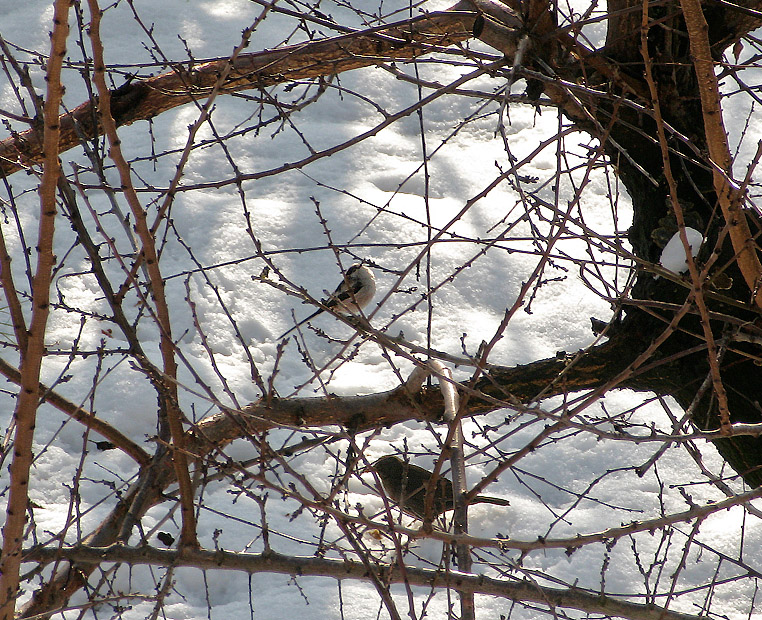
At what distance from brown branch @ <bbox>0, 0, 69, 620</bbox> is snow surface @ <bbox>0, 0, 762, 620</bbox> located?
839 mm

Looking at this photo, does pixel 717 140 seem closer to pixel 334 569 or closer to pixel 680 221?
pixel 680 221

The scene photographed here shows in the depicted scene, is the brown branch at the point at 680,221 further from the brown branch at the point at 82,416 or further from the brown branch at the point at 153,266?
the brown branch at the point at 82,416

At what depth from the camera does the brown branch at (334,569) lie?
1570 mm

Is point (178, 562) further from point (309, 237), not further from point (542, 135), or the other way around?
point (542, 135)

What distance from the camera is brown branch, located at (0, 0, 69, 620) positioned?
100 centimetres

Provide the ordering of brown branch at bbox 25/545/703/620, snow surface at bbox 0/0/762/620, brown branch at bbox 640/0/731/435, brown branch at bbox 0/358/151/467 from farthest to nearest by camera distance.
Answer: snow surface at bbox 0/0/762/620
brown branch at bbox 0/358/151/467
brown branch at bbox 25/545/703/620
brown branch at bbox 640/0/731/435

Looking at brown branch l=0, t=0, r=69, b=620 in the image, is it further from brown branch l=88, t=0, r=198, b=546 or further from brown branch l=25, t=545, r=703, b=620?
brown branch l=25, t=545, r=703, b=620

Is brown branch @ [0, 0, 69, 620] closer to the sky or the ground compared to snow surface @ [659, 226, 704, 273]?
closer to the ground

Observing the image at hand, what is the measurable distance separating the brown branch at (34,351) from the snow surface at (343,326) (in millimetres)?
839

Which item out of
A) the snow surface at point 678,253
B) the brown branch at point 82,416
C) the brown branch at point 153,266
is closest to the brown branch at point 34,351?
the brown branch at point 153,266

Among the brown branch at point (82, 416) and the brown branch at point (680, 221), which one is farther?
the brown branch at point (82, 416)

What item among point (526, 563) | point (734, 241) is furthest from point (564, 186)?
point (734, 241)

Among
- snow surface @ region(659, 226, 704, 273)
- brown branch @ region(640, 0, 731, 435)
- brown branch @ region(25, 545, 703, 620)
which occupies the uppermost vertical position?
snow surface @ region(659, 226, 704, 273)

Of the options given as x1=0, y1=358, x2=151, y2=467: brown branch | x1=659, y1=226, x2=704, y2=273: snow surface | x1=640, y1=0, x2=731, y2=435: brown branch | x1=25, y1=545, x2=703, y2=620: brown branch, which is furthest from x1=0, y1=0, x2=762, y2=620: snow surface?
x1=640, y1=0, x2=731, y2=435: brown branch
